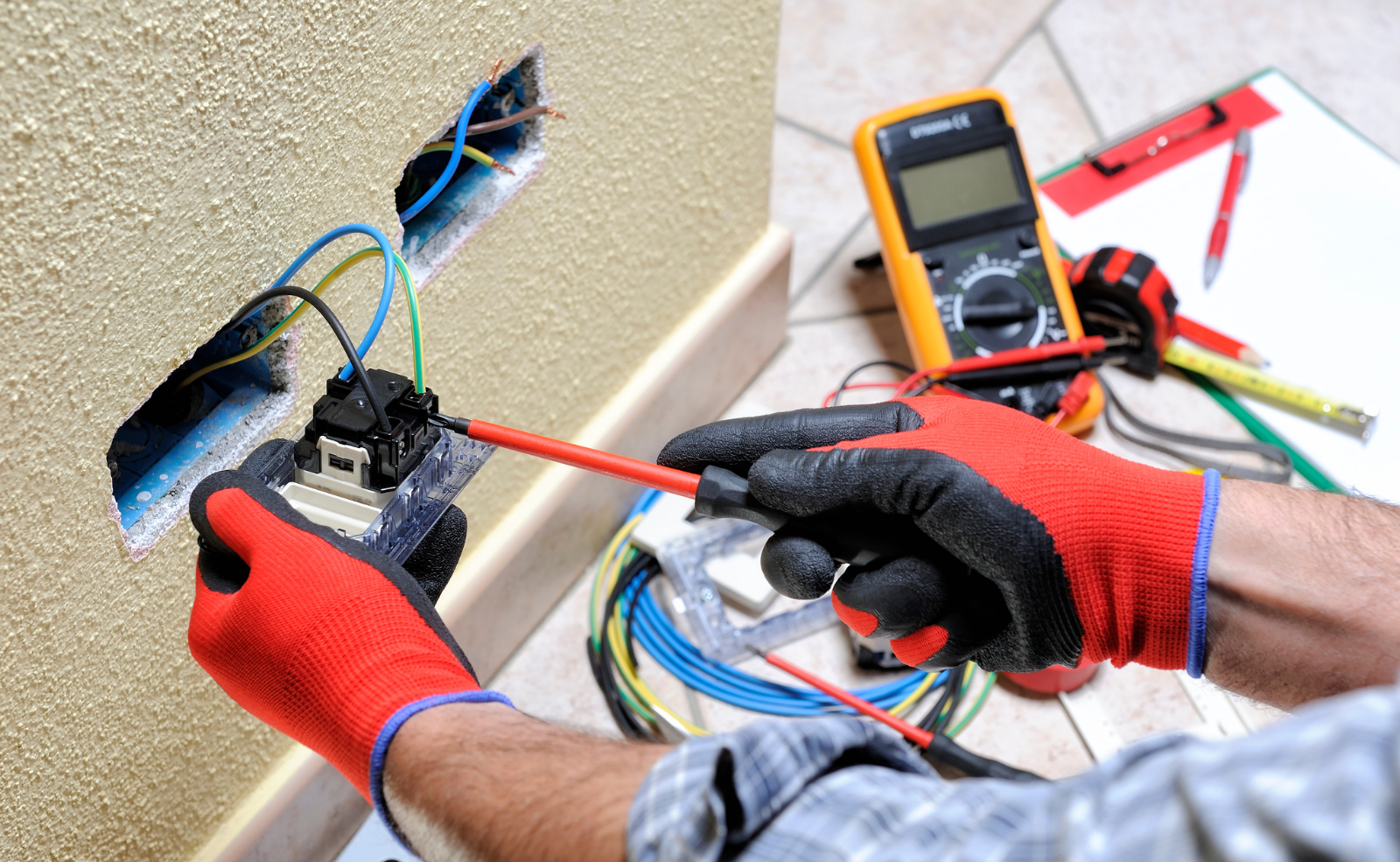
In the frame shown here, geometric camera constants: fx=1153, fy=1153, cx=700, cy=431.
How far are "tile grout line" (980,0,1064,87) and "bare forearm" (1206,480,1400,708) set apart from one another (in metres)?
1.00

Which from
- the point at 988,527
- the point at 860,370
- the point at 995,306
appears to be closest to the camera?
the point at 988,527

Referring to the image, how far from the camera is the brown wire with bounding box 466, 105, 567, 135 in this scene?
75 cm

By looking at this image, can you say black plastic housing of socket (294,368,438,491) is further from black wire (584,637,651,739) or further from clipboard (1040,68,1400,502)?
clipboard (1040,68,1400,502)

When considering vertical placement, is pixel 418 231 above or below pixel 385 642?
above

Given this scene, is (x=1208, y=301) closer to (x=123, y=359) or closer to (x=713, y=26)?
(x=713, y=26)

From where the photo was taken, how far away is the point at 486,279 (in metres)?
0.83

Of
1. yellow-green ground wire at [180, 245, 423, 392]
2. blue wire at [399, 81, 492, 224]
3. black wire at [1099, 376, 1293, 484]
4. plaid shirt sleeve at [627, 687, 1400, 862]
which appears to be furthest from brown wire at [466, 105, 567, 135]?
black wire at [1099, 376, 1293, 484]

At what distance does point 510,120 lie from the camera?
2.45 feet

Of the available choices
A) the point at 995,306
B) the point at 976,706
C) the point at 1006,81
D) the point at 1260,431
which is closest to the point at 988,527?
the point at 976,706

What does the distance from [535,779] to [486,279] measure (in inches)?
16.3

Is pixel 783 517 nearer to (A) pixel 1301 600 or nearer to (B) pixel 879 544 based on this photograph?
(B) pixel 879 544

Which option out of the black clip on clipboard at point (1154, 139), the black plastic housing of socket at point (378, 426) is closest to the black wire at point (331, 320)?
the black plastic housing of socket at point (378, 426)

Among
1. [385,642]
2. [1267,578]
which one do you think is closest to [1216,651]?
[1267,578]

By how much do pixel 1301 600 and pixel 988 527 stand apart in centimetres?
22
